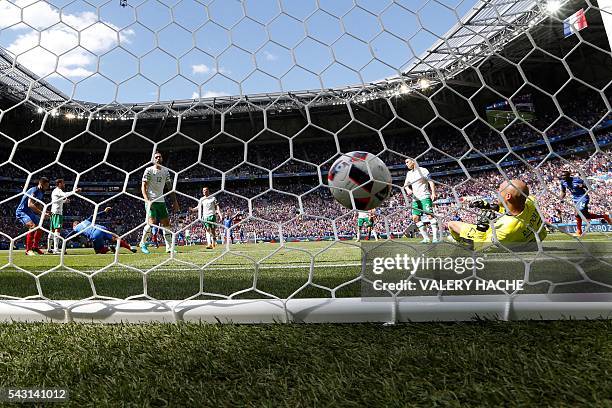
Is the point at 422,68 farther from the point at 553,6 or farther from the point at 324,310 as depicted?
the point at 324,310

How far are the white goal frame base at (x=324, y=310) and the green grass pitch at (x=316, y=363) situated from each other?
0.15ft

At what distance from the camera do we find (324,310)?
4.28 ft

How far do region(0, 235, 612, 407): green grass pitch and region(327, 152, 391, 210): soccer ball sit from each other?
49.6 inches

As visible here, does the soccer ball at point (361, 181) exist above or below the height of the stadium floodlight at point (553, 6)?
below

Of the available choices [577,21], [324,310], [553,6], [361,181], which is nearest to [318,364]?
[324,310]

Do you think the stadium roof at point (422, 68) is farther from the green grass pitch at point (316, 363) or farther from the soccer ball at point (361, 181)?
the green grass pitch at point (316, 363)

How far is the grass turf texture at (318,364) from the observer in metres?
0.75

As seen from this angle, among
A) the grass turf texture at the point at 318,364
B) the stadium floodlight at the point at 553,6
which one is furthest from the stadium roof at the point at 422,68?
the grass turf texture at the point at 318,364

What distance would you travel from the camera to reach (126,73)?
197 centimetres

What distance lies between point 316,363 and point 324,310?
385 mm

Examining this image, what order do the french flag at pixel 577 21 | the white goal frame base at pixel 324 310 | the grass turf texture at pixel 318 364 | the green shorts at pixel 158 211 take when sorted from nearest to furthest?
the grass turf texture at pixel 318 364 → the white goal frame base at pixel 324 310 → the french flag at pixel 577 21 → the green shorts at pixel 158 211

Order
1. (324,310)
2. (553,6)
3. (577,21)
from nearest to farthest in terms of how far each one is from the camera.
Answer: (324,310)
(577,21)
(553,6)

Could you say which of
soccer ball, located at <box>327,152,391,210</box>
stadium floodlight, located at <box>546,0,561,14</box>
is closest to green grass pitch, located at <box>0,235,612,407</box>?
soccer ball, located at <box>327,152,391,210</box>

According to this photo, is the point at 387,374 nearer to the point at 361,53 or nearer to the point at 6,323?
the point at 6,323
